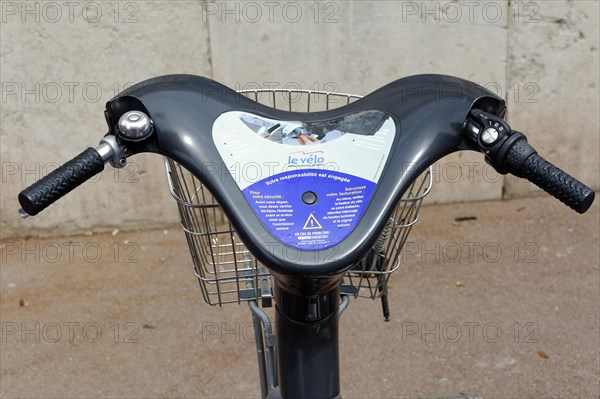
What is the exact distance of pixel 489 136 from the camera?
158 centimetres

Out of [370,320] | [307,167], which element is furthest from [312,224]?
[370,320]

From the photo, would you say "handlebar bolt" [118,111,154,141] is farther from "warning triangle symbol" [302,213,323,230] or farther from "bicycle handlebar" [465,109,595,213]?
"bicycle handlebar" [465,109,595,213]

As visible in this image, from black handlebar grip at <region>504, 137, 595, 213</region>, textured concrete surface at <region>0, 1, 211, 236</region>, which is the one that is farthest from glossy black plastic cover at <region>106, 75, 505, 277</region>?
textured concrete surface at <region>0, 1, 211, 236</region>

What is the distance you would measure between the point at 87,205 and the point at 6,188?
46 centimetres

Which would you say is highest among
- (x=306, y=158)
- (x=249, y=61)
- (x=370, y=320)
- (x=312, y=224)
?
(x=249, y=61)

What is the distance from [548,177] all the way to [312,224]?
1.66 ft

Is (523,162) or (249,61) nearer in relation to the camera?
(523,162)

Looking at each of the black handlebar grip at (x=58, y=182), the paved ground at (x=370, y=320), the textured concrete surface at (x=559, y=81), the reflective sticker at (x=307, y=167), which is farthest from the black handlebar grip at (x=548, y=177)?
the textured concrete surface at (x=559, y=81)

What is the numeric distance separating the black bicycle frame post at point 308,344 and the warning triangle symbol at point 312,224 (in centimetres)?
34

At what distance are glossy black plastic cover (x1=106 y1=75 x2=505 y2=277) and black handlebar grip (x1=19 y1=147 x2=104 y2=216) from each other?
86 millimetres

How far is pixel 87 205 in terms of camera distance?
4641 mm

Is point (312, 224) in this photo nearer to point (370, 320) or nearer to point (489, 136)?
point (489, 136)

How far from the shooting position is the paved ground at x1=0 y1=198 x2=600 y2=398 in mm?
3420

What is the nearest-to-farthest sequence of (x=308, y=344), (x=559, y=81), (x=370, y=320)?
(x=308, y=344) → (x=370, y=320) → (x=559, y=81)
